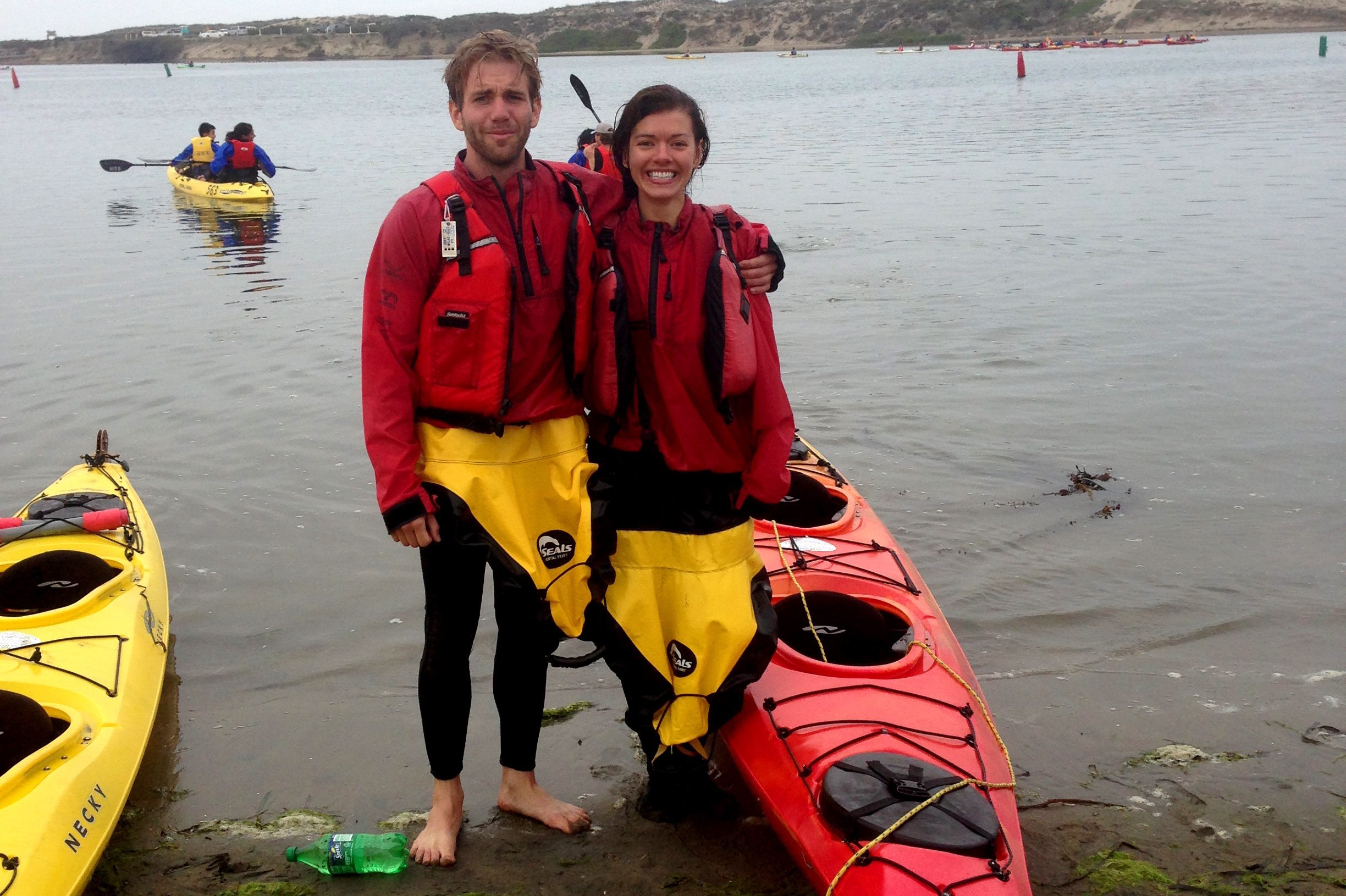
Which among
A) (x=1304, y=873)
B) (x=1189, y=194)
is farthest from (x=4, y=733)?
(x=1189, y=194)

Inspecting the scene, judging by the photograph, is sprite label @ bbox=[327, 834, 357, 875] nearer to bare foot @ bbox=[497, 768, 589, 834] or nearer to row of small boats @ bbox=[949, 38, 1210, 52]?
bare foot @ bbox=[497, 768, 589, 834]

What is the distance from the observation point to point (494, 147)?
252 cm

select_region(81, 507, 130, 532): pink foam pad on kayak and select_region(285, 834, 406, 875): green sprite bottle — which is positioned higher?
select_region(81, 507, 130, 532): pink foam pad on kayak

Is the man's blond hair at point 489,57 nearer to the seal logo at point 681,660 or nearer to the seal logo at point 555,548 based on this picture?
the seal logo at point 555,548

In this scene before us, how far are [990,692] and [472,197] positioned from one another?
2.56 meters

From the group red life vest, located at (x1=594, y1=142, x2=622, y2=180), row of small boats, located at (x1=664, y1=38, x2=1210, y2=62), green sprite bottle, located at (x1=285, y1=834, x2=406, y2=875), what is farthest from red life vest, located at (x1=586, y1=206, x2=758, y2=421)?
row of small boats, located at (x1=664, y1=38, x2=1210, y2=62)

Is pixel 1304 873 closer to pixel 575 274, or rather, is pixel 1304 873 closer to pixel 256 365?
pixel 575 274

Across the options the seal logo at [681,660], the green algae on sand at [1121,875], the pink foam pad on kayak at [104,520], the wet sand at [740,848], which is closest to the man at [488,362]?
the seal logo at [681,660]

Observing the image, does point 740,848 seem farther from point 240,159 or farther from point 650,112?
point 240,159

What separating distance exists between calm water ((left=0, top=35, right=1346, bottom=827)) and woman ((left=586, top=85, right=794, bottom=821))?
864mm

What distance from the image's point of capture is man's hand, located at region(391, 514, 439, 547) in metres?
2.53

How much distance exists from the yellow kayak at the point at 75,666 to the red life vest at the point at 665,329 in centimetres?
170

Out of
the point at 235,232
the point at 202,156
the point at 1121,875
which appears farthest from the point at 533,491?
the point at 202,156

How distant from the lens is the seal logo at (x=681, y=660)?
2.80 m
